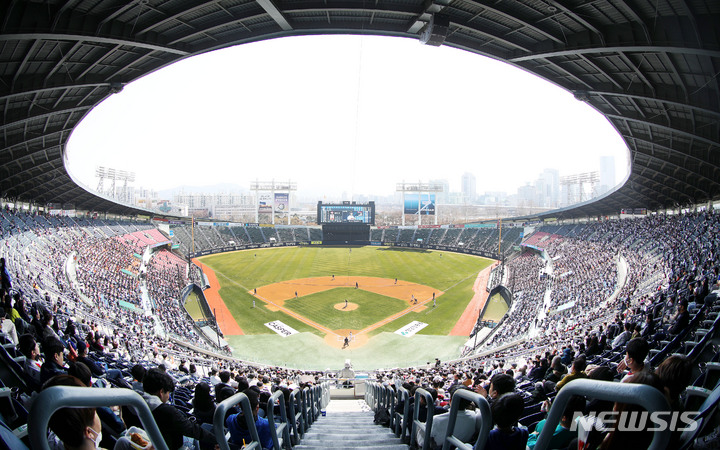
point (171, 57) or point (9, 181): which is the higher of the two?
point (171, 57)

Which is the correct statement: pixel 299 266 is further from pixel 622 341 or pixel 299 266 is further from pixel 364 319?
pixel 622 341

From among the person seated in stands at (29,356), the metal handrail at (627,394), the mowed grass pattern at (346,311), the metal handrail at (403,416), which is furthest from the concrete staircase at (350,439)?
the mowed grass pattern at (346,311)

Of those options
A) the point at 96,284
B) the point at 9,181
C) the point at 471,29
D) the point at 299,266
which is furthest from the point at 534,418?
the point at 299,266

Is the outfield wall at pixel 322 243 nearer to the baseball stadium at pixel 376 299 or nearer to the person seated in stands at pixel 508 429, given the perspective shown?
the baseball stadium at pixel 376 299

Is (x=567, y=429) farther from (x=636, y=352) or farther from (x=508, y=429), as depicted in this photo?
(x=636, y=352)

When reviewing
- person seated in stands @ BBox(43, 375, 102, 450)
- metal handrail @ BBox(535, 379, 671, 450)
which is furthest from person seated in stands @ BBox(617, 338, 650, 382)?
person seated in stands @ BBox(43, 375, 102, 450)

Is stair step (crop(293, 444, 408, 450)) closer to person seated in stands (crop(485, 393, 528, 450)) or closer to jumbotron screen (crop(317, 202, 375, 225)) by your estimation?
person seated in stands (crop(485, 393, 528, 450))
